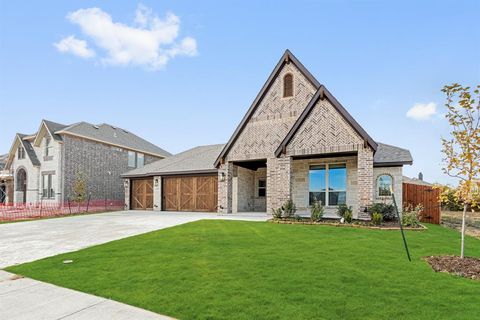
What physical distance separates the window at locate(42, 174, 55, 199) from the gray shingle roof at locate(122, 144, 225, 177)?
7014 mm

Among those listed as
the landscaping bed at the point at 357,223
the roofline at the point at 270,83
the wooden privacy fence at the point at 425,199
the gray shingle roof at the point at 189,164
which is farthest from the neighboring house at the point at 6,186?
the wooden privacy fence at the point at 425,199

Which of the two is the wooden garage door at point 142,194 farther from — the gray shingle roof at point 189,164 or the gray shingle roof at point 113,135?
the gray shingle roof at point 113,135

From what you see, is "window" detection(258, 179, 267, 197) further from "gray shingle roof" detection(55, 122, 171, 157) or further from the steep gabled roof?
the steep gabled roof

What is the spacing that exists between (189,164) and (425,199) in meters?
16.5

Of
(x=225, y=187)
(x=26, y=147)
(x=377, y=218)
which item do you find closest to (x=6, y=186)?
(x=26, y=147)

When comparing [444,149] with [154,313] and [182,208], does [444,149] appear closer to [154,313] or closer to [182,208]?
[154,313]

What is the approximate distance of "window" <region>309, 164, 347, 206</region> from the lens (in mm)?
16281

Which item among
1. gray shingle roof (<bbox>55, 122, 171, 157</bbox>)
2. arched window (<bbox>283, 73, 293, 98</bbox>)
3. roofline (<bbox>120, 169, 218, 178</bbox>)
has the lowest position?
roofline (<bbox>120, 169, 218, 178</bbox>)

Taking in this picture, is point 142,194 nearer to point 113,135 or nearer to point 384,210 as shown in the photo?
point 113,135

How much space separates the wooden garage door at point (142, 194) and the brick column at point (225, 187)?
854cm

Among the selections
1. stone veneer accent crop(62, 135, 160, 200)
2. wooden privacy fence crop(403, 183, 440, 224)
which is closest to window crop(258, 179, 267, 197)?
wooden privacy fence crop(403, 183, 440, 224)

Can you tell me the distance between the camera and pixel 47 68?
20828 mm

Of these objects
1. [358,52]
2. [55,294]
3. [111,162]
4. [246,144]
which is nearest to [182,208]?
[246,144]

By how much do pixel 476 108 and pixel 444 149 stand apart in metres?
1.12
